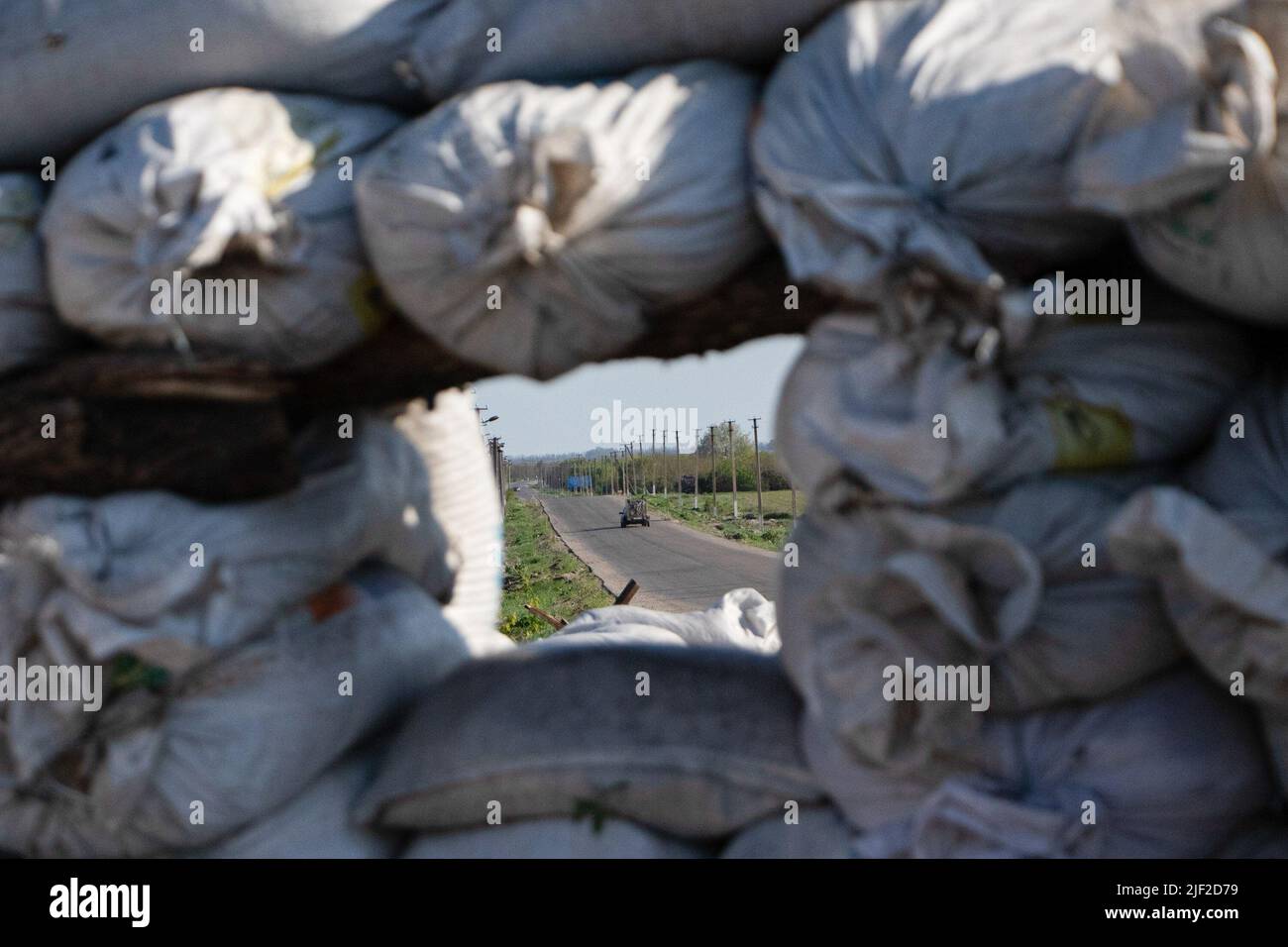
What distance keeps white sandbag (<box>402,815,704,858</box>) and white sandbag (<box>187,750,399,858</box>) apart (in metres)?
0.12

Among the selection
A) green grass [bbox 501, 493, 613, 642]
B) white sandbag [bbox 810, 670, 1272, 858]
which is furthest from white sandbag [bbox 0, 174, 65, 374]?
green grass [bbox 501, 493, 613, 642]

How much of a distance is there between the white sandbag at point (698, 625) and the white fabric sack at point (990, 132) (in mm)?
852

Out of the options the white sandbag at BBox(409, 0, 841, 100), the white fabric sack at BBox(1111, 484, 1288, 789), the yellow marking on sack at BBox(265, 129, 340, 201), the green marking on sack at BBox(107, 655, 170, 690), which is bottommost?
the green marking on sack at BBox(107, 655, 170, 690)

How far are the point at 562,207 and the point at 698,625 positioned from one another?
0.95 metres

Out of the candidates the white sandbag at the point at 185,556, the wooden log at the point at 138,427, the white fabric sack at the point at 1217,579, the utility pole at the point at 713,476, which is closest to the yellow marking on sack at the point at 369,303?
the wooden log at the point at 138,427

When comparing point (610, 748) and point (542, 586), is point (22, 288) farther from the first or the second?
point (542, 586)

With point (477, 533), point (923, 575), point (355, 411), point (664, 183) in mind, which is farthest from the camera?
point (477, 533)

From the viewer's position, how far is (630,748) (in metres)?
1.39

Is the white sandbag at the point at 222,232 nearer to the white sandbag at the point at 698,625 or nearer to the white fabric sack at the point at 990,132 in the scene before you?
the white fabric sack at the point at 990,132

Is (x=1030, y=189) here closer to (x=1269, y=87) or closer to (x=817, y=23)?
(x=1269, y=87)

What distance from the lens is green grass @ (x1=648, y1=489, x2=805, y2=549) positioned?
1945 centimetres

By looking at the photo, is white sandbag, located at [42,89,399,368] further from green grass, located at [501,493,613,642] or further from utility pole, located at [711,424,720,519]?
utility pole, located at [711,424,720,519]
